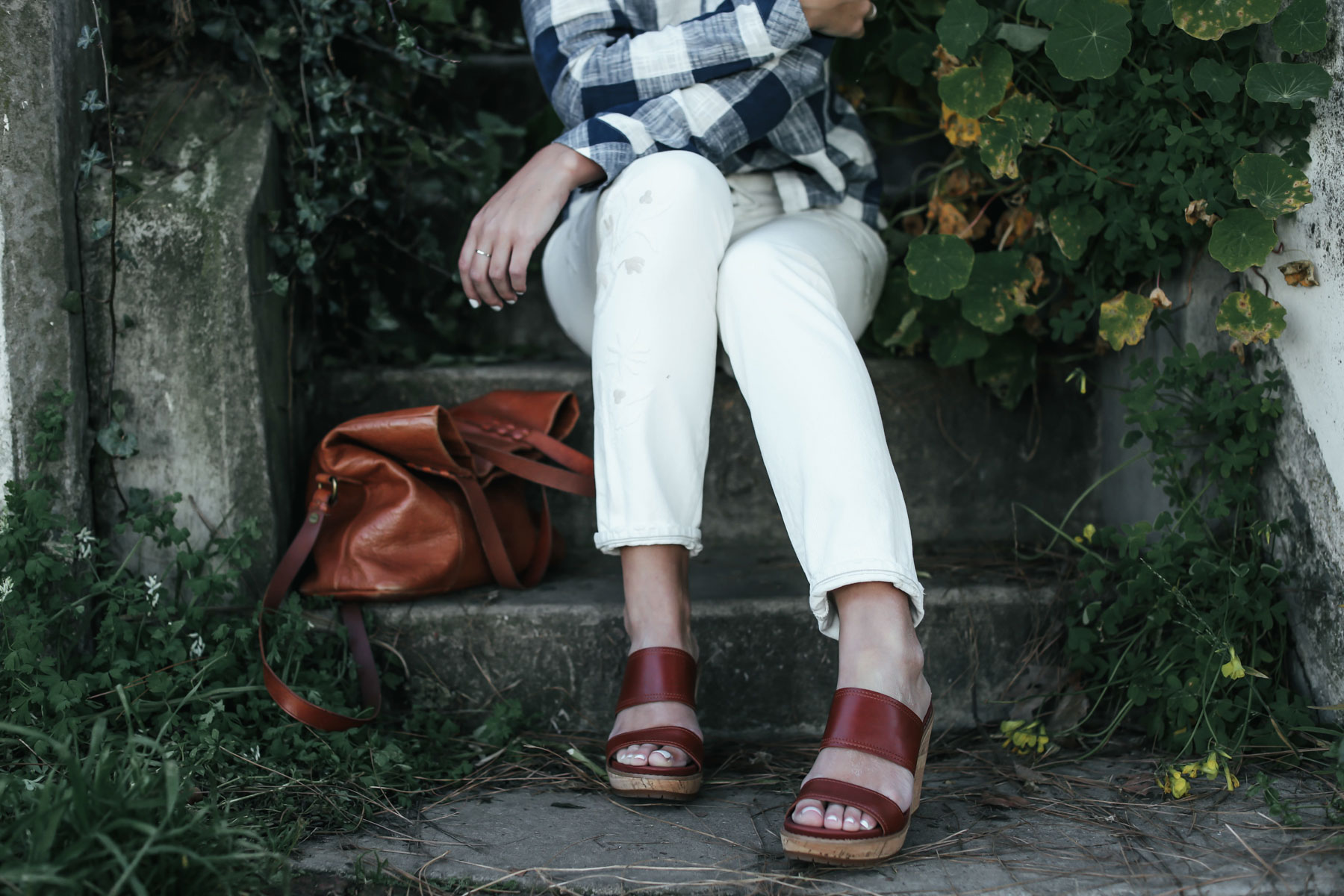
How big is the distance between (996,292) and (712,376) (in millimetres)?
607

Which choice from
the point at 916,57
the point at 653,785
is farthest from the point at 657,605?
the point at 916,57

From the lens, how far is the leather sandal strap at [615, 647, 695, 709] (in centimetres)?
127

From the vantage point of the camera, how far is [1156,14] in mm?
1357

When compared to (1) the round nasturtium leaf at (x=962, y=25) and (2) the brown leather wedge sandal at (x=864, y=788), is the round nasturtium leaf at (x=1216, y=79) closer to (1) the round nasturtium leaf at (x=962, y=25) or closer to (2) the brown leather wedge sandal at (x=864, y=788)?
(1) the round nasturtium leaf at (x=962, y=25)

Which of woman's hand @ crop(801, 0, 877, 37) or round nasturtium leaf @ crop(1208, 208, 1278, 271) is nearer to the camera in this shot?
round nasturtium leaf @ crop(1208, 208, 1278, 271)

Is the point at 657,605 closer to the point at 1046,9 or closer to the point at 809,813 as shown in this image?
the point at 809,813

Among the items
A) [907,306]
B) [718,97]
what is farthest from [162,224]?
[907,306]

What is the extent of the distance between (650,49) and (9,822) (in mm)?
1266

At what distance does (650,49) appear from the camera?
148 cm

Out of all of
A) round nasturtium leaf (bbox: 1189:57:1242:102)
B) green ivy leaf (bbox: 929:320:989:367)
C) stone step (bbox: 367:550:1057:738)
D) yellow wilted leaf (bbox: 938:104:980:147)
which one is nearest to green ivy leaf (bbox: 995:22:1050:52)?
A: yellow wilted leaf (bbox: 938:104:980:147)

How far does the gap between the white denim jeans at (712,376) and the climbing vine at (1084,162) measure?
1.40 ft

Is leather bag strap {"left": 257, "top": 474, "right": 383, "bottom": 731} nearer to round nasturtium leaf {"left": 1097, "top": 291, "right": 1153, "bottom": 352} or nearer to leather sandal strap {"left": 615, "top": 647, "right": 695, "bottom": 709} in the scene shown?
leather sandal strap {"left": 615, "top": 647, "right": 695, "bottom": 709}

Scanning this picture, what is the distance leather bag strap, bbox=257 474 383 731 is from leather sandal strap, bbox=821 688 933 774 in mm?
674

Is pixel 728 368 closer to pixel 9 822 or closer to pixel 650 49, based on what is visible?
pixel 650 49
